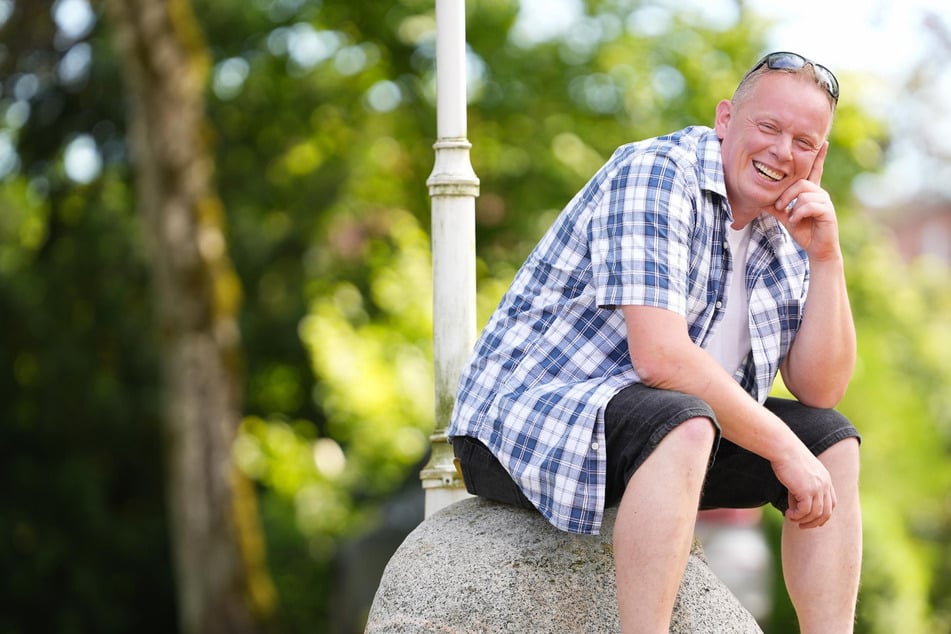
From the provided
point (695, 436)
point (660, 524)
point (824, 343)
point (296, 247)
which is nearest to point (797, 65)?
point (824, 343)

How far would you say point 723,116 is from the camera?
3.27 meters

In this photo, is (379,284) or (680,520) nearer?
(680,520)

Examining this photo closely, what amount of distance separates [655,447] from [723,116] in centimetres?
95

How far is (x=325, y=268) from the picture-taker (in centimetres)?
1348

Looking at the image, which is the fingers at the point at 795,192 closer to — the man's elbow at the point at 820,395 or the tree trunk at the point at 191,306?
the man's elbow at the point at 820,395

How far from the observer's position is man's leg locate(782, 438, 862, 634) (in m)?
3.13

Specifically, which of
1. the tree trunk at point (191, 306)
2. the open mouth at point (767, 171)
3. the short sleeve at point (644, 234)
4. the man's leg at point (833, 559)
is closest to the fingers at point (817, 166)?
the open mouth at point (767, 171)

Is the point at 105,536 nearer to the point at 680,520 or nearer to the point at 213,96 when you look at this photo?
the point at 213,96

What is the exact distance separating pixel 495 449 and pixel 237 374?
747 cm

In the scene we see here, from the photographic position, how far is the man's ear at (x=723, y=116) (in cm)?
324

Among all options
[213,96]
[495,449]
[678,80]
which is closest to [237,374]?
[213,96]

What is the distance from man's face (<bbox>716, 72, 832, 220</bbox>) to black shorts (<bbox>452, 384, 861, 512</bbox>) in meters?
0.57

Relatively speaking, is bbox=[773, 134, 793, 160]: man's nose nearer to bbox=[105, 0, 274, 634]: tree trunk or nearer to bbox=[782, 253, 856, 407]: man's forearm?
bbox=[782, 253, 856, 407]: man's forearm

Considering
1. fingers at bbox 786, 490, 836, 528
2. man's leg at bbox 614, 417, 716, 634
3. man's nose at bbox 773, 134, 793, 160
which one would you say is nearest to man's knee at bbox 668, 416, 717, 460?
man's leg at bbox 614, 417, 716, 634
